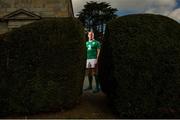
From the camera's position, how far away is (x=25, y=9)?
1008 inches

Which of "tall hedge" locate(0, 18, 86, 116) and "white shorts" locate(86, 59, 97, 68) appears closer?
"tall hedge" locate(0, 18, 86, 116)

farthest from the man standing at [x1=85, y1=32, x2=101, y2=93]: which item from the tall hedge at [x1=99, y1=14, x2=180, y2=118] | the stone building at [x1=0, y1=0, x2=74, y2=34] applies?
the stone building at [x1=0, y1=0, x2=74, y2=34]

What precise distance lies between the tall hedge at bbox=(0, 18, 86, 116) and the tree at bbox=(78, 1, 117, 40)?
54875mm

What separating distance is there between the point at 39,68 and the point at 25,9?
19.9m

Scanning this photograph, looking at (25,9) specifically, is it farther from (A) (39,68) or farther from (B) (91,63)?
(A) (39,68)

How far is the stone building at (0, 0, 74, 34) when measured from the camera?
2556 centimetres

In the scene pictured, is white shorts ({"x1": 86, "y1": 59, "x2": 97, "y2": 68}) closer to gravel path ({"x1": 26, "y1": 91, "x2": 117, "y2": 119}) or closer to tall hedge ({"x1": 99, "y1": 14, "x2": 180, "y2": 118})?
gravel path ({"x1": 26, "y1": 91, "x2": 117, "y2": 119})

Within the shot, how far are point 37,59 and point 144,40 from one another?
2.22 meters

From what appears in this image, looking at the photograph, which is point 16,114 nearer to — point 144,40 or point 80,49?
point 80,49

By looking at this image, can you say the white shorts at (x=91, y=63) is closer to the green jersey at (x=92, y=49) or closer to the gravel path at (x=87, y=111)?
the green jersey at (x=92, y=49)

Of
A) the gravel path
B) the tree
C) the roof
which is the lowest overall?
the gravel path

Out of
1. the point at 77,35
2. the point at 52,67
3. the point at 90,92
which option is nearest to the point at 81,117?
the point at 52,67

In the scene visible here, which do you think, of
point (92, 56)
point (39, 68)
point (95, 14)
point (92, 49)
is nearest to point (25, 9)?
point (92, 49)

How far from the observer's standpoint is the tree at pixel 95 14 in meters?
61.7
